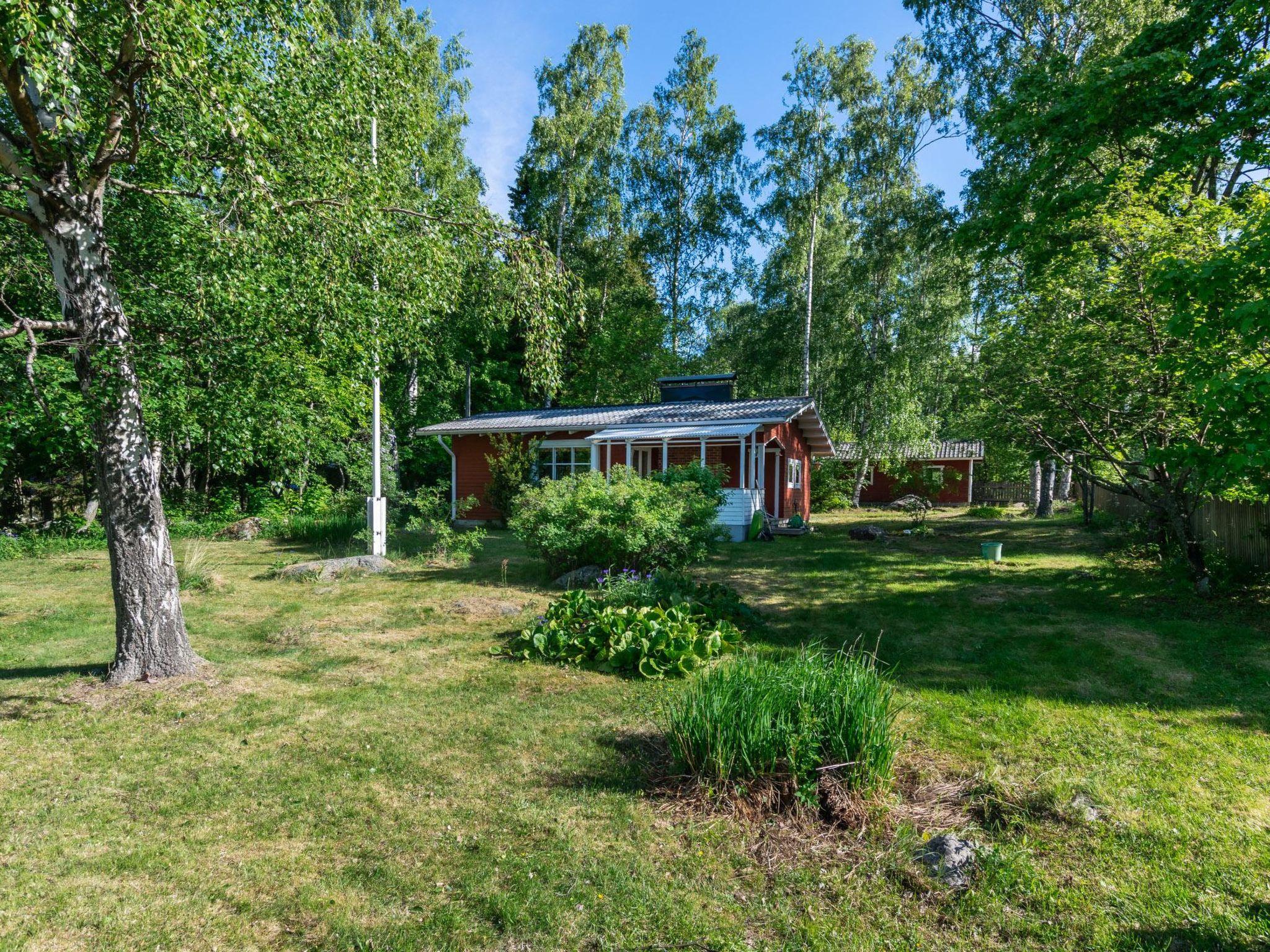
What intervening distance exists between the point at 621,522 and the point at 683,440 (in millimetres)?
7813

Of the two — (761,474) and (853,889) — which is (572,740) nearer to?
(853,889)

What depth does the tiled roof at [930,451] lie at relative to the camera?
23188mm

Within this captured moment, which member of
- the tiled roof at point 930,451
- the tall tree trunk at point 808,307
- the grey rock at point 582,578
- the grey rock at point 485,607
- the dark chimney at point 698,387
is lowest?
the grey rock at point 485,607

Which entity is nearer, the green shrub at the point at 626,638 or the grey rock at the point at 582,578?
the green shrub at the point at 626,638

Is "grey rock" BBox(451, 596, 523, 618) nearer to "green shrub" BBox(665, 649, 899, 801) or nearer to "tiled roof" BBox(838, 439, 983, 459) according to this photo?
"green shrub" BBox(665, 649, 899, 801)

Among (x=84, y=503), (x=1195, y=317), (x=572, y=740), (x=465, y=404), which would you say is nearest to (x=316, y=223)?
(x=572, y=740)

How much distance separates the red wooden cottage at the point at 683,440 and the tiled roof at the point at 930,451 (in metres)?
3.06

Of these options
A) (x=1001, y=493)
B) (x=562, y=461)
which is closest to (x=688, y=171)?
(x=562, y=461)

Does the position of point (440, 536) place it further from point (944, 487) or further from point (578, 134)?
point (944, 487)

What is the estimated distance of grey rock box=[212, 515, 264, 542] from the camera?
15.4 m

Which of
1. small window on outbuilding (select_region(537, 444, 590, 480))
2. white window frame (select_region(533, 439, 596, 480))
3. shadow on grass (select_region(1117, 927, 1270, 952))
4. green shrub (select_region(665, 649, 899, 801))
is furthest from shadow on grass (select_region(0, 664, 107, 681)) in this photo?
small window on outbuilding (select_region(537, 444, 590, 480))

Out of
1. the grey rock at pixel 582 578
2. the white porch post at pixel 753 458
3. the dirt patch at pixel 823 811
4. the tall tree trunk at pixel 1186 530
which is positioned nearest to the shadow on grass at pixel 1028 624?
the tall tree trunk at pixel 1186 530

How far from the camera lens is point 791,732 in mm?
3379

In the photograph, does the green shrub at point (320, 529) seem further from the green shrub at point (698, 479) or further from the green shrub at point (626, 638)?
the green shrub at point (626, 638)
